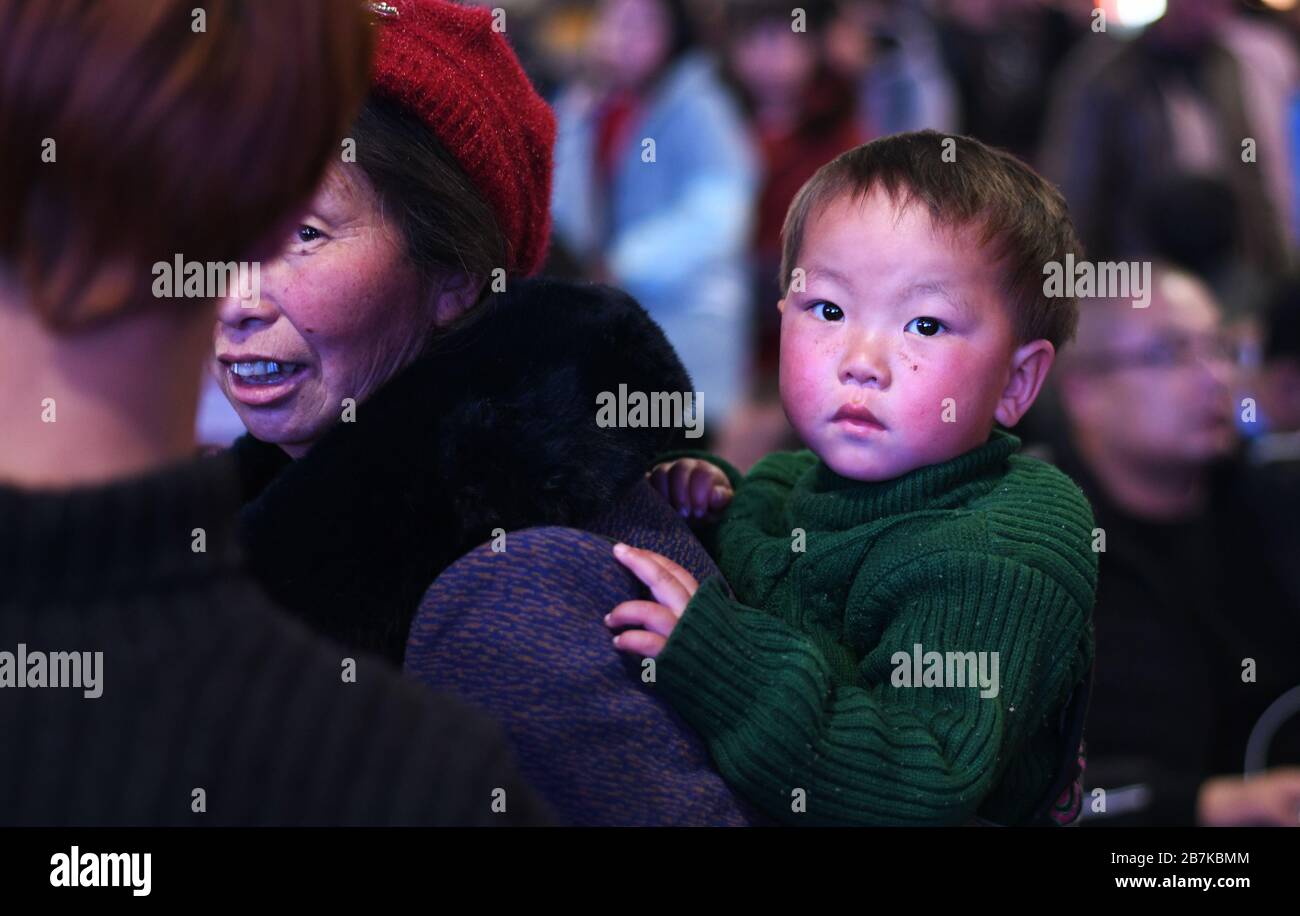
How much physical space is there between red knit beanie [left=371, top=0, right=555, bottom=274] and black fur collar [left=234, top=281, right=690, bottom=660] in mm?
A: 208

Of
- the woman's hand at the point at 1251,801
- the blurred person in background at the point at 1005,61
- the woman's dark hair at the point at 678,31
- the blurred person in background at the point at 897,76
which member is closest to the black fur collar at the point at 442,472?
the woman's hand at the point at 1251,801

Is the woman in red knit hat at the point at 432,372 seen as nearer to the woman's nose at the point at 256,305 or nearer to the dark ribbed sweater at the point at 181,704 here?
the woman's nose at the point at 256,305

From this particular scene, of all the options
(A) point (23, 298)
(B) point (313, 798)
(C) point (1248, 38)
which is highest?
(C) point (1248, 38)

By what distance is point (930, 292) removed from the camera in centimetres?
158

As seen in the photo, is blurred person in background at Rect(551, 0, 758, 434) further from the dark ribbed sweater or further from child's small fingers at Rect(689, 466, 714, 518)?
the dark ribbed sweater

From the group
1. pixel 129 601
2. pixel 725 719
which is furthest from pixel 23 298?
pixel 725 719

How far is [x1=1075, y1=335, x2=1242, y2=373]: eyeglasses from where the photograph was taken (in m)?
3.13

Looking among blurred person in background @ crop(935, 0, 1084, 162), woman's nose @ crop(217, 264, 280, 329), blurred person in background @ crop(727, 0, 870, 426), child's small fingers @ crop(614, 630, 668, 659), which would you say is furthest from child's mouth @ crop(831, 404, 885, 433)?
blurred person in background @ crop(935, 0, 1084, 162)

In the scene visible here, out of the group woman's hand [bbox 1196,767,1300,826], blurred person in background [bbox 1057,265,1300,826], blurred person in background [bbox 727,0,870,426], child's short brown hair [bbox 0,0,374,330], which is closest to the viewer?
child's short brown hair [bbox 0,0,374,330]

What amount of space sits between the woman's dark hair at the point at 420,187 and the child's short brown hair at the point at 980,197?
363 mm

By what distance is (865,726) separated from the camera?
1.42 metres

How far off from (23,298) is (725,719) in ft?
2.47
